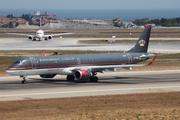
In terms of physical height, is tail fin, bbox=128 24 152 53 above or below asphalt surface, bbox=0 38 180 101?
above

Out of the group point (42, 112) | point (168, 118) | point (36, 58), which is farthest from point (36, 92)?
point (168, 118)

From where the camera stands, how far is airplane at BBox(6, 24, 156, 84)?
53.5 m

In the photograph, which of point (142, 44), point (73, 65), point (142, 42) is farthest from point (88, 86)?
point (142, 42)

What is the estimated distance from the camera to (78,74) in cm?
5497

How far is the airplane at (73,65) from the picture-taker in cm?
5350

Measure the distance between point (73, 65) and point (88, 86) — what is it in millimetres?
4423

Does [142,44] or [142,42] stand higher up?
[142,42]

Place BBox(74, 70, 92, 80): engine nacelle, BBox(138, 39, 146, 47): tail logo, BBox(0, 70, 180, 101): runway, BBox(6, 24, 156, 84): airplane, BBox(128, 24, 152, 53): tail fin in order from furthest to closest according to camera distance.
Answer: BBox(138, 39, 146, 47): tail logo
BBox(128, 24, 152, 53): tail fin
BBox(74, 70, 92, 80): engine nacelle
BBox(6, 24, 156, 84): airplane
BBox(0, 70, 180, 101): runway

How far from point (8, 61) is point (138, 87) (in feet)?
105

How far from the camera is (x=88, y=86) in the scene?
52.7 m

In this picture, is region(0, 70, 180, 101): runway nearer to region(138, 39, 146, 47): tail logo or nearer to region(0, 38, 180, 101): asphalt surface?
region(0, 38, 180, 101): asphalt surface

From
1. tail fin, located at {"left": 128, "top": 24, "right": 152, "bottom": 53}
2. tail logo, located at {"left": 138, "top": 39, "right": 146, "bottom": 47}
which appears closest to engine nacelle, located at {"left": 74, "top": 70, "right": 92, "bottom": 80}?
tail fin, located at {"left": 128, "top": 24, "right": 152, "bottom": 53}

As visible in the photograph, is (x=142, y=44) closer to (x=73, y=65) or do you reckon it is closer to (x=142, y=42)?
(x=142, y=42)

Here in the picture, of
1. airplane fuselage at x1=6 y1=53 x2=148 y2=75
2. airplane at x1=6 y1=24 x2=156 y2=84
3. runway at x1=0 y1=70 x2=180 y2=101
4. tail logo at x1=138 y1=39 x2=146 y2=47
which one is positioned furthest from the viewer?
tail logo at x1=138 y1=39 x2=146 y2=47
